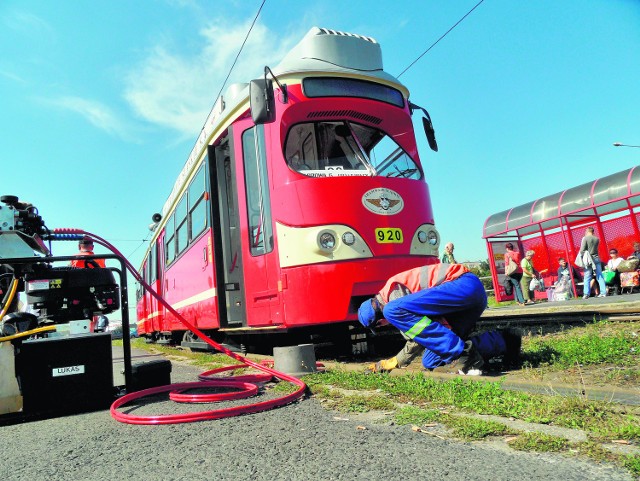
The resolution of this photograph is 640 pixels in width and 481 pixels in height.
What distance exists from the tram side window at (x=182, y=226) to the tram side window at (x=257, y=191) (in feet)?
10.0

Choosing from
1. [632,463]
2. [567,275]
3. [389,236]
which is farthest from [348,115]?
[567,275]

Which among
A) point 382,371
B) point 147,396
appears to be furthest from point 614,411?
point 147,396

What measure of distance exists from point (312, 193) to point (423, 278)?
1634 mm

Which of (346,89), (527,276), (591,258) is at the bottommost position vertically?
(527,276)

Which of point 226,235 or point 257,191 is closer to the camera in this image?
point 257,191

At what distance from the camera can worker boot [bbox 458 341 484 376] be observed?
12.5ft

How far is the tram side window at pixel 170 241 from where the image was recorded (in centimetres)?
998

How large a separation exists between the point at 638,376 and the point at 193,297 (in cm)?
628

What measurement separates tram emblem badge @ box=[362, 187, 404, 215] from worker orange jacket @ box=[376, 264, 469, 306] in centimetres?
123

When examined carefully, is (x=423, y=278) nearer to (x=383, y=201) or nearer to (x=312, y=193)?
(x=383, y=201)

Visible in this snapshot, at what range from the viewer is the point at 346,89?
5570mm

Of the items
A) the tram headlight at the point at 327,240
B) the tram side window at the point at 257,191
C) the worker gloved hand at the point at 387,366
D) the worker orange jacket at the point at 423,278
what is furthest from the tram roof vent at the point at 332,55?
the worker gloved hand at the point at 387,366

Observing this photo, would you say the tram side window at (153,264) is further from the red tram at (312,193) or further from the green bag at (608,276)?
the green bag at (608,276)

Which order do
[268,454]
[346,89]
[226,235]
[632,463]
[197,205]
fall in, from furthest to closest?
[197,205] < [226,235] < [346,89] < [268,454] < [632,463]
